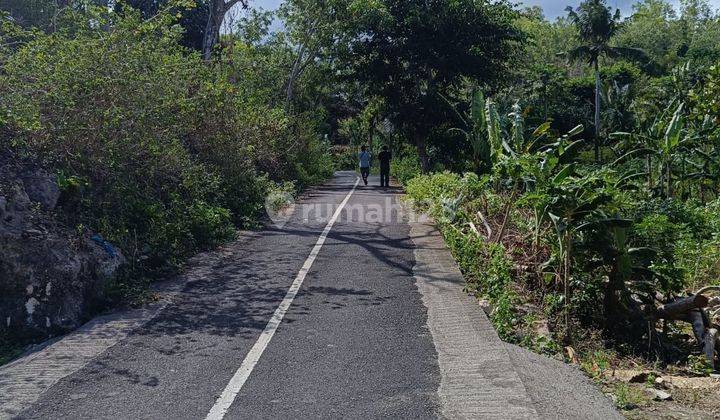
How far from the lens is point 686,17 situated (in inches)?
3068

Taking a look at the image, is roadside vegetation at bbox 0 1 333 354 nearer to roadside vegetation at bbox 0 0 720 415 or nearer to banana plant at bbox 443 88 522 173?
roadside vegetation at bbox 0 0 720 415

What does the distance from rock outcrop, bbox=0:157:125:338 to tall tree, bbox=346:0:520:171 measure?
19335mm

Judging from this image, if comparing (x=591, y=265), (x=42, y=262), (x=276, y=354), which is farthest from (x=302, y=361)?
(x=591, y=265)

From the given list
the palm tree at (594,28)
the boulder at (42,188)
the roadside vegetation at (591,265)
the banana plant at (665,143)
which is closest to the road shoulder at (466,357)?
the roadside vegetation at (591,265)

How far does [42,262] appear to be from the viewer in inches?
302

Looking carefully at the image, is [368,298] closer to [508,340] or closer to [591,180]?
[508,340]

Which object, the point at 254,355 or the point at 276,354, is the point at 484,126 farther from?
the point at 254,355

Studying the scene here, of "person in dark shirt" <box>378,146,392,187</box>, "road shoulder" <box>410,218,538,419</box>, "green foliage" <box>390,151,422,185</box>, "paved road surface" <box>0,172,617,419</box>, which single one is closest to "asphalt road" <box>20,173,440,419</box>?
"paved road surface" <box>0,172,617,419</box>

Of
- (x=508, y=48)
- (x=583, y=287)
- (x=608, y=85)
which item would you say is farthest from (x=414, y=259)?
(x=608, y=85)

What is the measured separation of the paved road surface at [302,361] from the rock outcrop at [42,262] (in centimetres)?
61

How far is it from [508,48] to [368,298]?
22391 mm

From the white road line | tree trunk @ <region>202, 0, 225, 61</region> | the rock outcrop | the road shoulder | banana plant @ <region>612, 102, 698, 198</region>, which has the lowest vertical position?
the road shoulder

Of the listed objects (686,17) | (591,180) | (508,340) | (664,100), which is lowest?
(508,340)

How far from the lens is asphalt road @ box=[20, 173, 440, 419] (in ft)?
17.7
